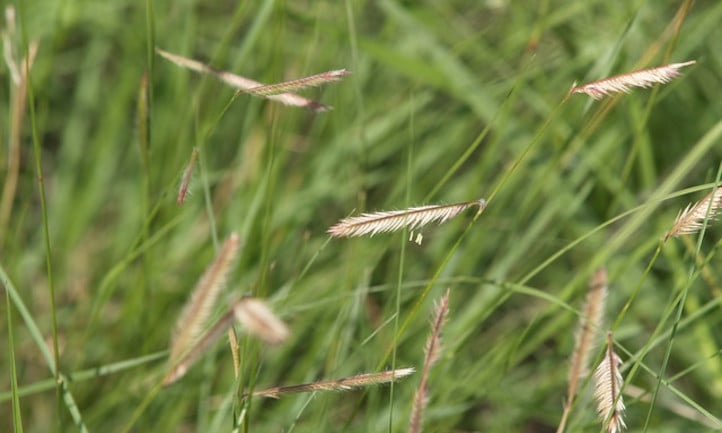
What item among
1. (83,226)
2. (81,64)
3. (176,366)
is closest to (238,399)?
(176,366)

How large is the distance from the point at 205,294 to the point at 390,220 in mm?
231

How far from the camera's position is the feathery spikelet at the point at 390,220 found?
3.01 feet

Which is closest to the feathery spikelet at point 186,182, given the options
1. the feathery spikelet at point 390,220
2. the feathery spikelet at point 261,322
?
the feathery spikelet at point 390,220

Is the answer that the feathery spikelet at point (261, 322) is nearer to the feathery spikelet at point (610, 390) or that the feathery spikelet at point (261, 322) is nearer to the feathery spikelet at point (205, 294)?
the feathery spikelet at point (205, 294)

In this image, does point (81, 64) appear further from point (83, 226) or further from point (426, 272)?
point (426, 272)

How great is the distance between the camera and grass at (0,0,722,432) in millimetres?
1616

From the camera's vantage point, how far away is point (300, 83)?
97 cm

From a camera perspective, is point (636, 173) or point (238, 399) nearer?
point (238, 399)

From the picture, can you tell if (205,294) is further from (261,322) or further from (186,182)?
(186,182)

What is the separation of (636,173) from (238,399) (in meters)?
1.32

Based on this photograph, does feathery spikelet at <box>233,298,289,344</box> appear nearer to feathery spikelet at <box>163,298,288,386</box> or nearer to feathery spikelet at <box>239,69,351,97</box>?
feathery spikelet at <box>163,298,288,386</box>

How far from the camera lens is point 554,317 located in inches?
69.3

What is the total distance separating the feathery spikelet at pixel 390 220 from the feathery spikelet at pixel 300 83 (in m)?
0.15

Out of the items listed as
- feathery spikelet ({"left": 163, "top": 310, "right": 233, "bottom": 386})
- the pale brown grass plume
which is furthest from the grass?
the pale brown grass plume
